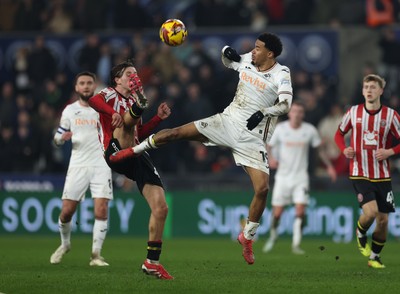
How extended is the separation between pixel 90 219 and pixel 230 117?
1098 centimetres

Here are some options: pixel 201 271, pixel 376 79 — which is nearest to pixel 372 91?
pixel 376 79

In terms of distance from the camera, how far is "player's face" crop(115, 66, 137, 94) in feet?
45.4

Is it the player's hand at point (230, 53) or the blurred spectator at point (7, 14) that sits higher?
the blurred spectator at point (7, 14)

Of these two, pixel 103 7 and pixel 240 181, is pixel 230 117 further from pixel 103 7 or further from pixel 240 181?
pixel 103 7

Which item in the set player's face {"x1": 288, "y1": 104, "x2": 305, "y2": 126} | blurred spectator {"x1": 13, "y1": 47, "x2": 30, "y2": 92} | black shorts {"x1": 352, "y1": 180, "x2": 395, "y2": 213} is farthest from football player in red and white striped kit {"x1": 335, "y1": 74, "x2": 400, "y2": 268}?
blurred spectator {"x1": 13, "y1": 47, "x2": 30, "y2": 92}

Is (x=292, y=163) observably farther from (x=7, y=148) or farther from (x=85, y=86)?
(x=7, y=148)

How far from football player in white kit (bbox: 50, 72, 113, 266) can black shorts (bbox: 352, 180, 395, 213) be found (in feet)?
12.4

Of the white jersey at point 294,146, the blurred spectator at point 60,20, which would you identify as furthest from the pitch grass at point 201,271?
the blurred spectator at point 60,20

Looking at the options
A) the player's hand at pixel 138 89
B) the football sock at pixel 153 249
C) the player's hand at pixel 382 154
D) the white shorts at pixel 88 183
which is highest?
the player's hand at pixel 138 89

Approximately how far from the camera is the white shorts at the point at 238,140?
13.7 metres

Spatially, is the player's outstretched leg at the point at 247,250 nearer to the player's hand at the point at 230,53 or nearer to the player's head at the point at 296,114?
the player's hand at the point at 230,53

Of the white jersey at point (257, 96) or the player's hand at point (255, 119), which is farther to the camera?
the white jersey at point (257, 96)

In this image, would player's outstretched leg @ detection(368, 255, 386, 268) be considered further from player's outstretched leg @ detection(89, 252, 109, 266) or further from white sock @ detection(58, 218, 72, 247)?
white sock @ detection(58, 218, 72, 247)

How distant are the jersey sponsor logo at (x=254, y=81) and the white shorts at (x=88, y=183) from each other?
3.30 m
